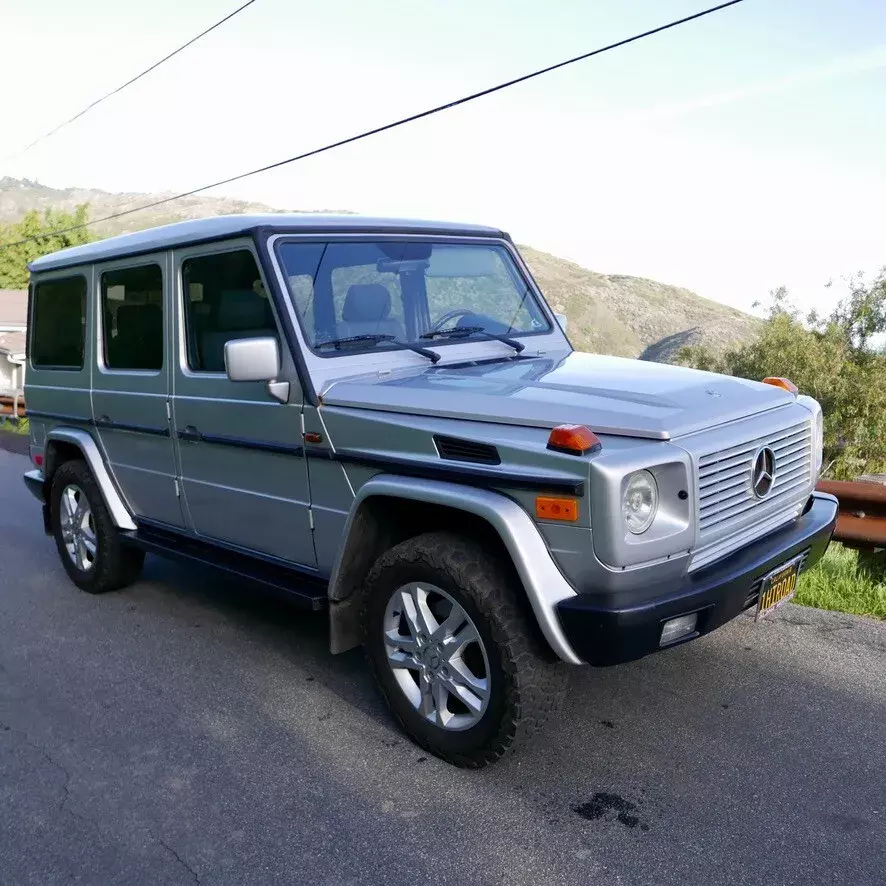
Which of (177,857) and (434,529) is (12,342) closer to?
(434,529)

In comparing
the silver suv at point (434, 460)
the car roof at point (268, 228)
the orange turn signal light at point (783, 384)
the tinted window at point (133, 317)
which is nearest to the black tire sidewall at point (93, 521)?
the silver suv at point (434, 460)

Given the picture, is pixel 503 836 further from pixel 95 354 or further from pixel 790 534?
pixel 95 354

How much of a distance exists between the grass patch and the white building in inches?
1132

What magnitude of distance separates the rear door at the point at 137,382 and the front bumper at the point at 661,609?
2706 mm

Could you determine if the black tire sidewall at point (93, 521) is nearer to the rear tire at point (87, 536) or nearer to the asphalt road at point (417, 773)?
the rear tire at point (87, 536)

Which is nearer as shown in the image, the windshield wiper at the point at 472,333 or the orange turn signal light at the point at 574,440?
the orange turn signal light at the point at 574,440

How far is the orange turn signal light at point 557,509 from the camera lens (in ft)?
10.7

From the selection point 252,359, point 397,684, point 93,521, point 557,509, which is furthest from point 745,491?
point 93,521

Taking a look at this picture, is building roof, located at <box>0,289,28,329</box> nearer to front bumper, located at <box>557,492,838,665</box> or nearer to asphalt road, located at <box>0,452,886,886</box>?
asphalt road, located at <box>0,452,886,886</box>

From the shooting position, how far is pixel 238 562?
15.6ft

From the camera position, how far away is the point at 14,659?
5.12m

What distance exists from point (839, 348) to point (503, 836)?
167 ft

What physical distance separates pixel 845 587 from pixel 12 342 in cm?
4340

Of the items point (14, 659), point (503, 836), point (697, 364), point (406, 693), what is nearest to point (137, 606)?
point (14, 659)
